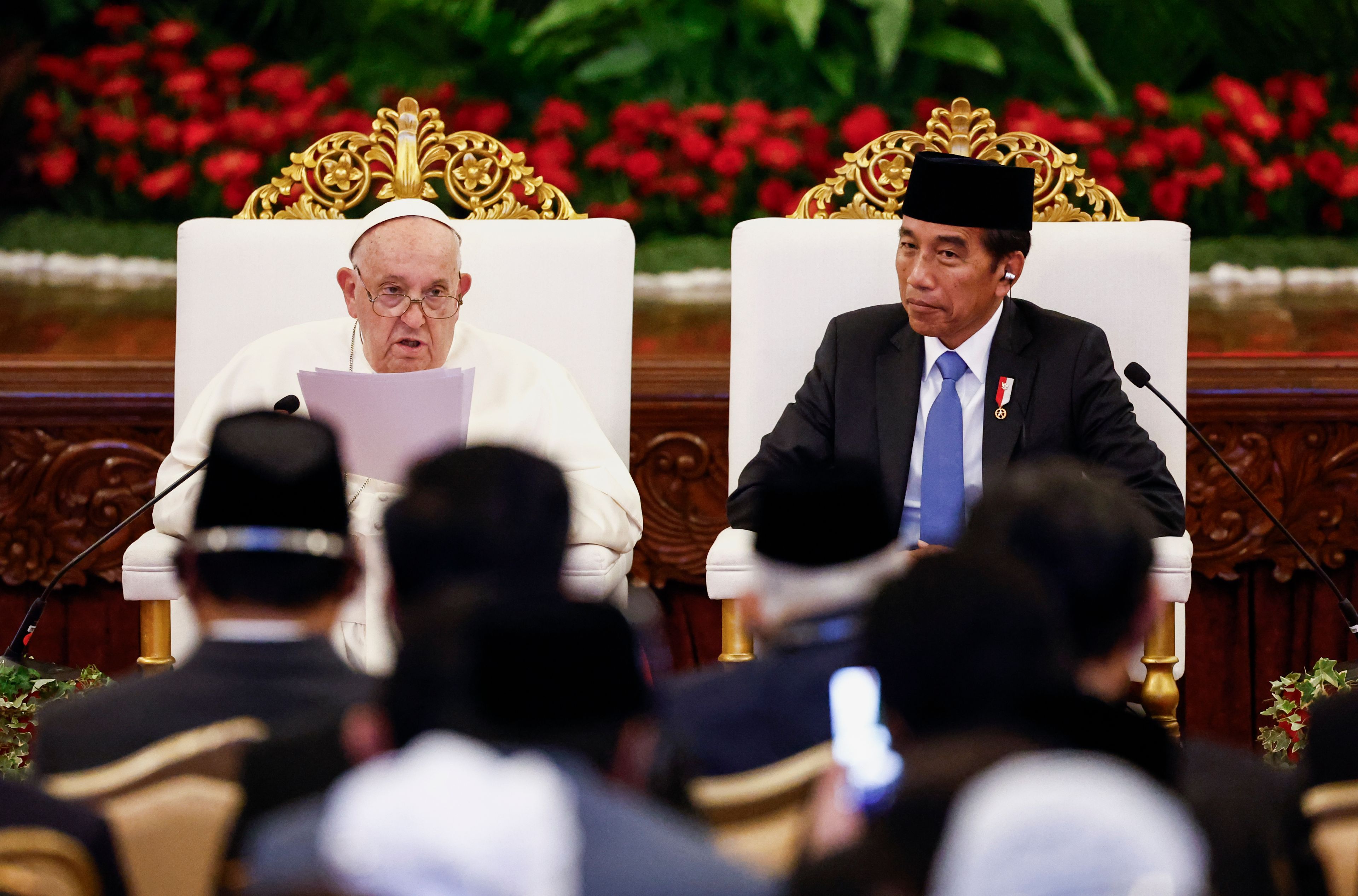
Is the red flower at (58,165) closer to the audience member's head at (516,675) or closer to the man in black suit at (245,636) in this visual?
the man in black suit at (245,636)

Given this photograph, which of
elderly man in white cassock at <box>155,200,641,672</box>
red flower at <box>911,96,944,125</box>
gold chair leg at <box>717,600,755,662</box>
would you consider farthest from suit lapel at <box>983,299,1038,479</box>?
red flower at <box>911,96,944,125</box>

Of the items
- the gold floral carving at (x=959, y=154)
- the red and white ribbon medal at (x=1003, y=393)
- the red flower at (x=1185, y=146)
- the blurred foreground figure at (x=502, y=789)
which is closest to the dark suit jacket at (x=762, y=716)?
the blurred foreground figure at (x=502, y=789)

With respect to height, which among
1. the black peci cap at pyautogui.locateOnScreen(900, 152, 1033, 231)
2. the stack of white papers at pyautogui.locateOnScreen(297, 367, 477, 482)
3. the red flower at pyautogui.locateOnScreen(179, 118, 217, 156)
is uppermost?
the red flower at pyautogui.locateOnScreen(179, 118, 217, 156)

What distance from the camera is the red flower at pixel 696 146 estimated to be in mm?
4984

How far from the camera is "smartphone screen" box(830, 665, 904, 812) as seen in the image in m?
1.50

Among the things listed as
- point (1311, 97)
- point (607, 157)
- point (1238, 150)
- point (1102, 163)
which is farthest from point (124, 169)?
point (1311, 97)

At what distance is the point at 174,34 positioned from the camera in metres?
5.34

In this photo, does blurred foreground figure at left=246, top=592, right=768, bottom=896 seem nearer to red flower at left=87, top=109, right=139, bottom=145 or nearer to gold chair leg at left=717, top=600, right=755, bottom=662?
gold chair leg at left=717, top=600, right=755, bottom=662

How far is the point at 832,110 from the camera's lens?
210 inches

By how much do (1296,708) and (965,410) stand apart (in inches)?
35.1

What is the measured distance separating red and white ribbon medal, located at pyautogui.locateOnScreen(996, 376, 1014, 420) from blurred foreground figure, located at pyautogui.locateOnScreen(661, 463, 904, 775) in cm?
155

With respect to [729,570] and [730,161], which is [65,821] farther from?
[730,161]

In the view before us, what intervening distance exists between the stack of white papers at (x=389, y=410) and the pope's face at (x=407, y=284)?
0.73ft

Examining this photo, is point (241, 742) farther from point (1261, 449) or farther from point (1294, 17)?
point (1294, 17)
